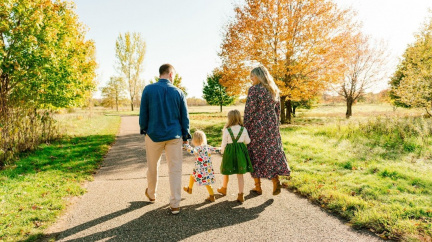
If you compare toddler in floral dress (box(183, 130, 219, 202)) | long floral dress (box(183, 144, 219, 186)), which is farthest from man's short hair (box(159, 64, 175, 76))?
long floral dress (box(183, 144, 219, 186))

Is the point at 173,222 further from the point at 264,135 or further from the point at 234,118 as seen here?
the point at 264,135

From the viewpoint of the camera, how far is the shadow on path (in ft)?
10.2

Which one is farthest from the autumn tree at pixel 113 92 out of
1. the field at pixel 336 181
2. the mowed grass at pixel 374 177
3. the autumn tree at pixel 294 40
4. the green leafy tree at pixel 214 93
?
the mowed grass at pixel 374 177

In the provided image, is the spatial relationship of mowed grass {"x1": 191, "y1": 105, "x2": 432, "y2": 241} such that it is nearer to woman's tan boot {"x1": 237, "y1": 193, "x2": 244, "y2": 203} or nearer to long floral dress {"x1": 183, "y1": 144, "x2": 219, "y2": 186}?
woman's tan boot {"x1": 237, "y1": 193, "x2": 244, "y2": 203}

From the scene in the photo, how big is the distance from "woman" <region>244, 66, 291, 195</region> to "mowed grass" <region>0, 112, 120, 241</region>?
3428 mm

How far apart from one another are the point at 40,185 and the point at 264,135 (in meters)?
4.71

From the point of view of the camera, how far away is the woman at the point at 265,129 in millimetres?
4305

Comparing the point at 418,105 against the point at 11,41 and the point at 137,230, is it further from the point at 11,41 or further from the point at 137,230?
the point at 11,41

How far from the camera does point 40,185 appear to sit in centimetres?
501

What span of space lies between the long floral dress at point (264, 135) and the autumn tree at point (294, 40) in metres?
9.31

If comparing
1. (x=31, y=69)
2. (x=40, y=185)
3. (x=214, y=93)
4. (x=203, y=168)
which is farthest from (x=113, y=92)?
(x=203, y=168)

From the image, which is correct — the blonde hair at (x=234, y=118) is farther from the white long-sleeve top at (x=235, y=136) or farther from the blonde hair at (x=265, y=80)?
the blonde hair at (x=265, y=80)

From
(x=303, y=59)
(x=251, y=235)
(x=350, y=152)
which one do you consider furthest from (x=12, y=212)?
(x=303, y=59)

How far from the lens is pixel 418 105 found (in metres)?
14.1
